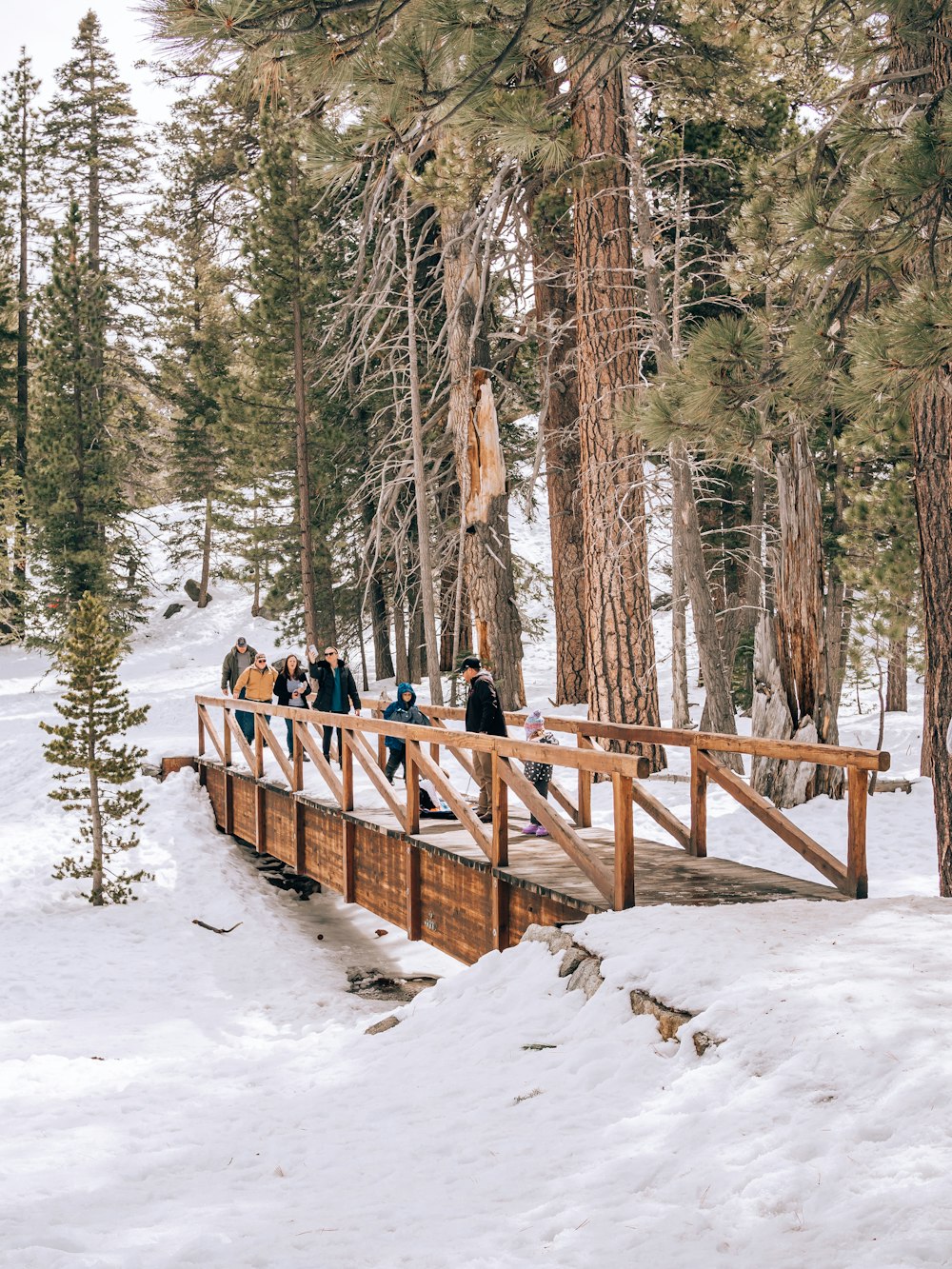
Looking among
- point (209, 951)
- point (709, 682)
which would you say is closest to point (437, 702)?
point (709, 682)

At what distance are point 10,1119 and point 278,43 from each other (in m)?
5.92

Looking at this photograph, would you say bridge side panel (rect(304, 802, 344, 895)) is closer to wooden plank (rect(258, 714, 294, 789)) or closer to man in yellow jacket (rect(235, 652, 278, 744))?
wooden plank (rect(258, 714, 294, 789))

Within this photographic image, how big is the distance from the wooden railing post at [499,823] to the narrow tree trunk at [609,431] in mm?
4576

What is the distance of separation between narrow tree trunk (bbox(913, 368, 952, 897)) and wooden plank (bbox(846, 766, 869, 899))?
43.3 inches

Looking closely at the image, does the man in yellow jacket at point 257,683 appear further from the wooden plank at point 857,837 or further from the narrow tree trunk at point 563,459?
the wooden plank at point 857,837

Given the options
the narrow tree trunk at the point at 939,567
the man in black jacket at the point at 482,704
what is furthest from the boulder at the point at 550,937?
the narrow tree trunk at the point at 939,567

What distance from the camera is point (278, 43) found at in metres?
5.68

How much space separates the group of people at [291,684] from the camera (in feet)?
39.9

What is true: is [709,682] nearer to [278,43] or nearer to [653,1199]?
[278,43]

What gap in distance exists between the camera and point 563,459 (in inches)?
628

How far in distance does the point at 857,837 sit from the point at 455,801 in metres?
2.58

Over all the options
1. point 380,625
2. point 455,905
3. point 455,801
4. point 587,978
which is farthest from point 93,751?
point 380,625

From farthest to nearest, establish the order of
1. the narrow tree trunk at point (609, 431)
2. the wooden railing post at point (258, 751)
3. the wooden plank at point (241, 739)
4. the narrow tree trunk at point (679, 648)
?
the narrow tree trunk at point (679, 648), the wooden plank at point (241, 739), the wooden railing post at point (258, 751), the narrow tree trunk at point (609, 431)

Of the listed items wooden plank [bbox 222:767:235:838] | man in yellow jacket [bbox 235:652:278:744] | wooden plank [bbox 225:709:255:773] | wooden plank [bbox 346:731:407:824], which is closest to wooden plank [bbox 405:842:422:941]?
wooden plank [bbox 346:731:407:824]
